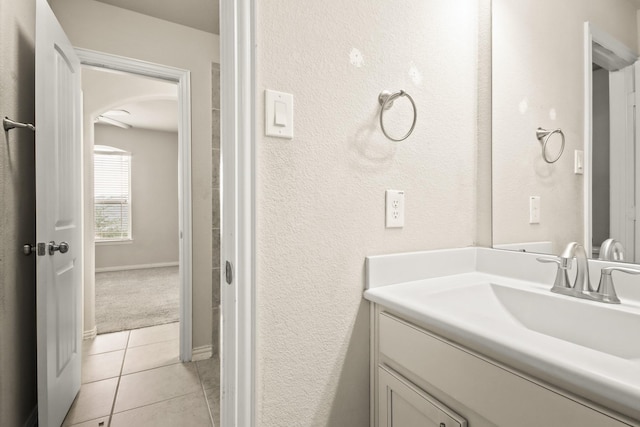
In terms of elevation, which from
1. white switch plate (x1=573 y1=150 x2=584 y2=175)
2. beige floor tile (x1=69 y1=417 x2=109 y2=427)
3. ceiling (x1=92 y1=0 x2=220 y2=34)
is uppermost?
ceiling (x1=92 y1=0 x2=220 y2=34)

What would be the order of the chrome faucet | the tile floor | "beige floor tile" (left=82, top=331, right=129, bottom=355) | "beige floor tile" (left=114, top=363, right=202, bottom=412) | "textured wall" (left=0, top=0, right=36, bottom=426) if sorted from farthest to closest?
1. "beige floor tile" (left=82, top=331, right=129, bottom=355)
2. "beige floor tile" (left=114, top=363, right=202, bottom=412)
3. the tile floor
4. "textured wall" (left=0, top=0, right=36, bottom=426)
5. the chrome faucet

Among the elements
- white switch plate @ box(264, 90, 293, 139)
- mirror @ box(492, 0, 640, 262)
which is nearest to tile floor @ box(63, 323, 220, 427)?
white switch plate @ box(264, 90, 293, 139)

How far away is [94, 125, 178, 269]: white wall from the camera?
18.1 ft

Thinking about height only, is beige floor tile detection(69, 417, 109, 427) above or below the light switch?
below

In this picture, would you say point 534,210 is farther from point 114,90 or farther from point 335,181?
point 114,90

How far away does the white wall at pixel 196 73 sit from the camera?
2.12 m

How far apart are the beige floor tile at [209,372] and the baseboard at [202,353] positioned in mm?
35

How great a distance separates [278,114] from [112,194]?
19.6 ft

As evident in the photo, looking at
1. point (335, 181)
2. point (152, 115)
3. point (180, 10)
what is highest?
point (152, 115)

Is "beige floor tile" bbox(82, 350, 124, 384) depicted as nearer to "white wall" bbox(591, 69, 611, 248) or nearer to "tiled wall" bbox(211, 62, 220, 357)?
"tiled wall" bbox(211, 62, 220, 357)

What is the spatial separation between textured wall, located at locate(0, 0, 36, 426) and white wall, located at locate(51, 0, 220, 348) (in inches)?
23.2

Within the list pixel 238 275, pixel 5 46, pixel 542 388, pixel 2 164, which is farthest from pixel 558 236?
pixel 5 46

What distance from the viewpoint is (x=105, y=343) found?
8.23ft

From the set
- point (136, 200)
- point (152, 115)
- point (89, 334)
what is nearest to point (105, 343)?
point (89, 334)
